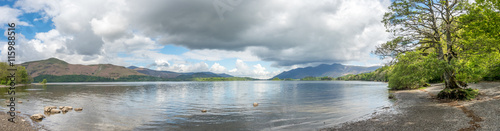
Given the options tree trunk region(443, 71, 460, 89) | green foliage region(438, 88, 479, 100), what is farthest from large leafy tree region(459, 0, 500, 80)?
green foliage region(438, 88, 479, 100)

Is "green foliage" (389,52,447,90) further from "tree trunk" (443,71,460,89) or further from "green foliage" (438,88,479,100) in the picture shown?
"green foliage" (438,88,479,100)

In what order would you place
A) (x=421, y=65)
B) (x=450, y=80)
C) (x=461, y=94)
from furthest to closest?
1. (x=450, y=80)
2. (x=461, y=94)
3. (x=421, y=65)

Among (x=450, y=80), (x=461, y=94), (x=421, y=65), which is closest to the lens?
(x=421, y=65)

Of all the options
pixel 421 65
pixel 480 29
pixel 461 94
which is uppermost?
pixel 480 29

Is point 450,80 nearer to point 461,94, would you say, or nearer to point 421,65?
point 461,94

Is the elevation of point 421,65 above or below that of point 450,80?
Answer: above

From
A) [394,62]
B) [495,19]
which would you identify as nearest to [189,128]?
[394,62]

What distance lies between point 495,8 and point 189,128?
126 ft

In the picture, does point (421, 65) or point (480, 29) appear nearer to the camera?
point (421, 65)

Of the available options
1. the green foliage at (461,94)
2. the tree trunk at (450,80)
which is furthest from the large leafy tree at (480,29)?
the green foliage at (461,94)

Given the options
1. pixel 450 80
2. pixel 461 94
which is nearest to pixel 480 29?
pixel 450 80

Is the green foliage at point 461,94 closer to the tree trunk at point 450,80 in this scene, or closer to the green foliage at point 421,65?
the tree trunk at point 450,80

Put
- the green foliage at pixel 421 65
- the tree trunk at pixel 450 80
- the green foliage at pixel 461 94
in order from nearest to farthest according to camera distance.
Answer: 1. the green foliage at pixel 421 65
2. the green foliage at pixel 461 94
3. the tree trunk at pixel 450 80

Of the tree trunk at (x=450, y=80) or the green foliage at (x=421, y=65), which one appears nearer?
the green foliage at (x=421, y=65)
